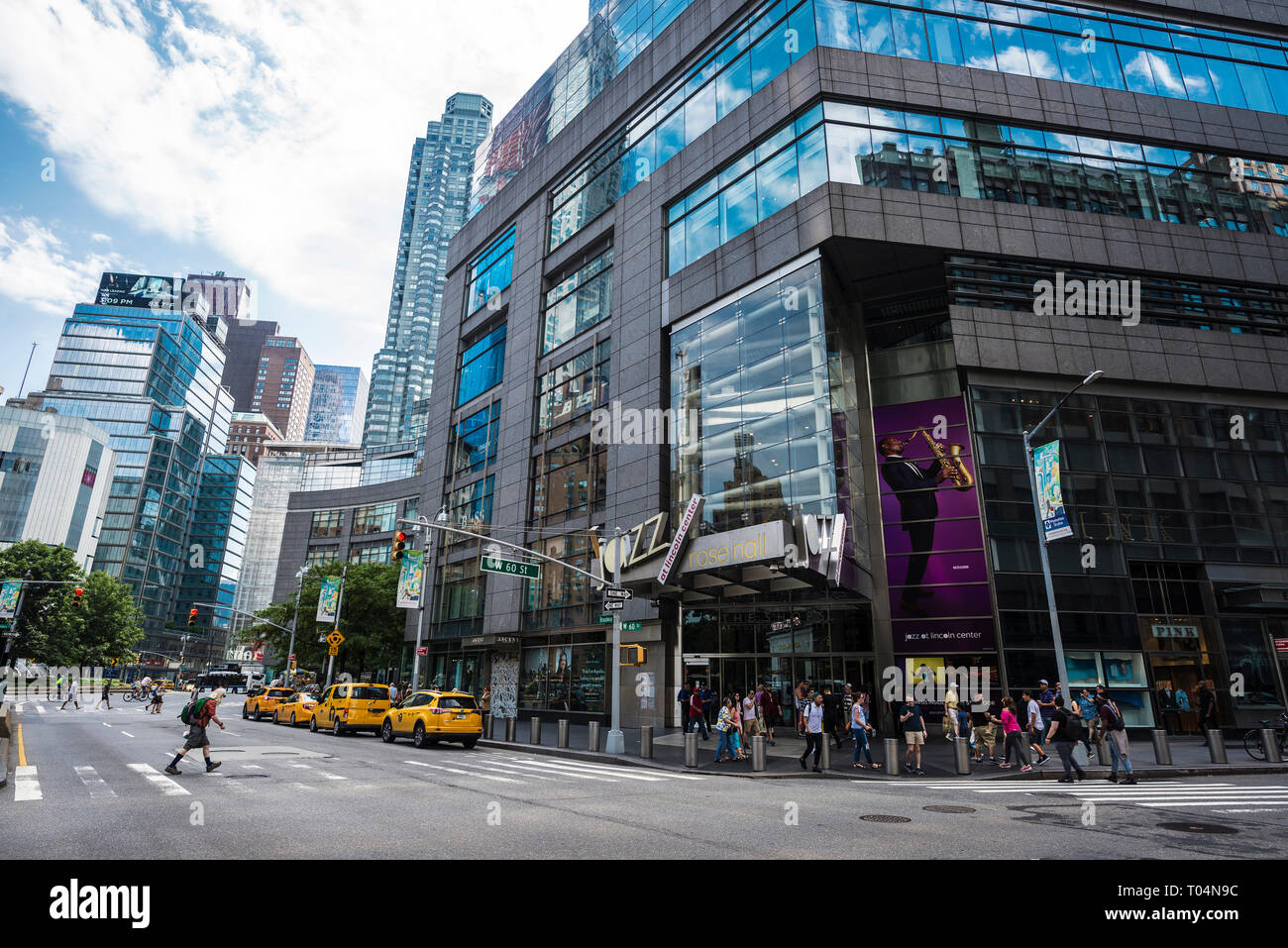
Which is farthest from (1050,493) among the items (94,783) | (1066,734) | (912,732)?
(94,783)

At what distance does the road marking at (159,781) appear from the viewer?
11.2 meters

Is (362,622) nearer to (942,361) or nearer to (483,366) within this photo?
(483,366)

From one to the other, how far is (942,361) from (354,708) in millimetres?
26585

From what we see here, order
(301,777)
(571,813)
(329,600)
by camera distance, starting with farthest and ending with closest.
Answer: (329,600) → (301,777) → (571,813)

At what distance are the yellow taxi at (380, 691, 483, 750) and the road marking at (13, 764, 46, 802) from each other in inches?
385

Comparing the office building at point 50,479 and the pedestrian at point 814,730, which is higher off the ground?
the office building at point 50,479

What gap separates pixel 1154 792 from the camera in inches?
515

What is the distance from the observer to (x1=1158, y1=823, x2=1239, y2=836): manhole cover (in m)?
8.91

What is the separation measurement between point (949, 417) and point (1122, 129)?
1580cm

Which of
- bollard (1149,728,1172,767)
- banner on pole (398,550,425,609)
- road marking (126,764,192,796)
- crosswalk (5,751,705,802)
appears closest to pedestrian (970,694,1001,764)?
bollard (1149,728,1172,767)

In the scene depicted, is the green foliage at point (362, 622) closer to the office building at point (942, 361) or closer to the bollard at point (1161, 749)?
the office building at point (942, 361)

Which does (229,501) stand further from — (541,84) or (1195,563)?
(1195,563)

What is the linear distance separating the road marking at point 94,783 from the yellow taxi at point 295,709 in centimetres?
1573

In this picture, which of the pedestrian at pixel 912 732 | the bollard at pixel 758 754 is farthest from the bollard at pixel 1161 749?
the bollard at pixel 758 754
